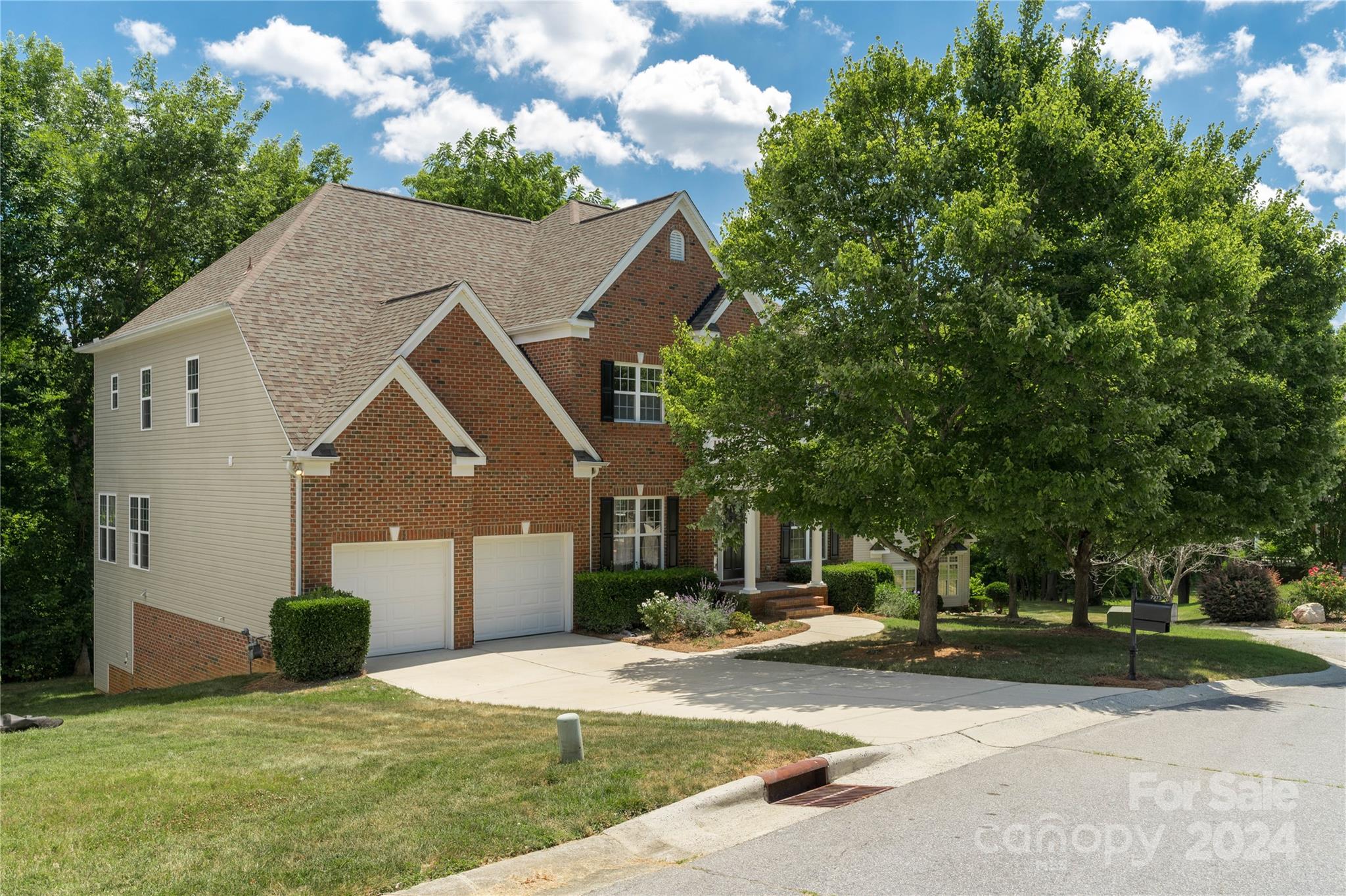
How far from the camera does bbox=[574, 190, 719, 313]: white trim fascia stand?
72.1ft

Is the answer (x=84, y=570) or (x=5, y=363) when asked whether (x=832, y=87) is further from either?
(x=84, y=570)

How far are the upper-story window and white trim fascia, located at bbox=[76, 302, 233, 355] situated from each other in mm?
7909

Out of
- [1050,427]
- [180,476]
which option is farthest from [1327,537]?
[180,476]

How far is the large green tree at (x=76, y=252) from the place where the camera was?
28.2 m

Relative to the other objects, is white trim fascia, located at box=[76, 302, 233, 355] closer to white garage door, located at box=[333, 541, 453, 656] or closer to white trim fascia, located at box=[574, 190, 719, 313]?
white garage door, located at box=[333, 541, 453, 656]

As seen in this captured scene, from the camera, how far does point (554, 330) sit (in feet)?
72.4

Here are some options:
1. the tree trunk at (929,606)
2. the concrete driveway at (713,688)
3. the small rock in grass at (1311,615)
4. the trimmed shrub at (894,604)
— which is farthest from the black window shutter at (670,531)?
the small rock in grass at (1311,615)

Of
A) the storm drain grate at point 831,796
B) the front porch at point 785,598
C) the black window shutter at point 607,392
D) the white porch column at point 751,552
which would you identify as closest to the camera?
the storm drain grate at point 831,796

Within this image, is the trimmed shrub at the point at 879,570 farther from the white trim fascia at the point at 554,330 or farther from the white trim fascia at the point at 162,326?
the white trim fascia at the point at 162,326

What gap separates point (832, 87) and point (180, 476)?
1488 centimetres

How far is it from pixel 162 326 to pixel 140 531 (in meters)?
5.27

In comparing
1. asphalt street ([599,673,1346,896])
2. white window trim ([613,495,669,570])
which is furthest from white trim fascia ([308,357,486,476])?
asphalt street ([599,673,1346,896])

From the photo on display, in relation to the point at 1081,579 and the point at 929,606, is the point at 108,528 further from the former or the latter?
the point at 1081,579

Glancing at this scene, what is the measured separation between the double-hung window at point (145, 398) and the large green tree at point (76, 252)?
6.06m
